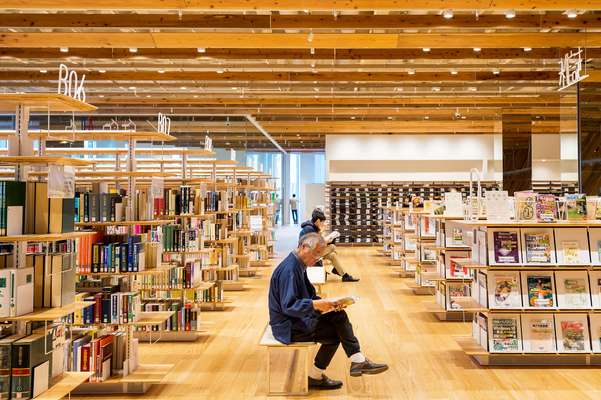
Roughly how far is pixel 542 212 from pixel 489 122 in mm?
12990

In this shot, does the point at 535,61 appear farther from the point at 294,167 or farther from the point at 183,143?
the point at 294,167

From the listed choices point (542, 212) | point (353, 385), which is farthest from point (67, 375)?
point (542, 212)

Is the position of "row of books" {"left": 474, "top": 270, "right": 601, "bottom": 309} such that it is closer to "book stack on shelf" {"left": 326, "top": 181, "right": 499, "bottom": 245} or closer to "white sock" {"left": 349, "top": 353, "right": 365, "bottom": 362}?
"white sock" {"left": 349, "top": 353, "right": 365, "bottom": 362}

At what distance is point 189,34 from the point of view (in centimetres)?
830

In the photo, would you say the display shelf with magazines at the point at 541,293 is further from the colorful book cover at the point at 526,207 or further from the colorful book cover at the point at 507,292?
the colorful book cover at the point at 526,207

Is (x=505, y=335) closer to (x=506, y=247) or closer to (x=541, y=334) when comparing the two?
(x=541, y=334)

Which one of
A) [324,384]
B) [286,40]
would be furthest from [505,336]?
[286,40]

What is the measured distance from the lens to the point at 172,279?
7141 mm

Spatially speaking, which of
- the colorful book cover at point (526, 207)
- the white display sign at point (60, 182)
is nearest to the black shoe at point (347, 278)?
the colorful book cover at point (526, 207)

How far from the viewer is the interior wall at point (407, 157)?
20172 millimetres

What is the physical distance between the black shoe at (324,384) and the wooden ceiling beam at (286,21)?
4788 millimetres

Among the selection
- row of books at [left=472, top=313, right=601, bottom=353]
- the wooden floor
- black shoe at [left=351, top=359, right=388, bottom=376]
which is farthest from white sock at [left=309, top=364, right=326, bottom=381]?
row of books at [left=472, top=313, right=601, bottom=353]

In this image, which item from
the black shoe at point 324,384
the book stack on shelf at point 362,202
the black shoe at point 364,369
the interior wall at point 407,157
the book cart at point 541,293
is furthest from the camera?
the book stack on shelf at point 362,202

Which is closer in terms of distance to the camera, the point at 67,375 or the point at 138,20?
the point at 67,375
